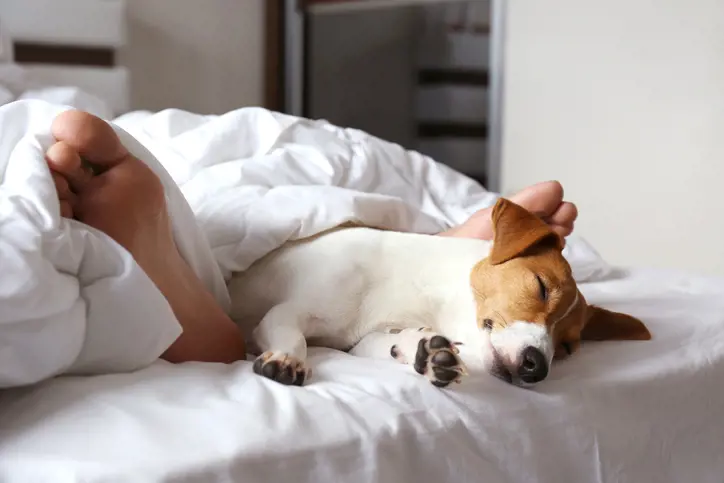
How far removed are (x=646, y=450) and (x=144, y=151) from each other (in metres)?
0.74

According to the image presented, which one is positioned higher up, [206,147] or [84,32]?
[84,32]

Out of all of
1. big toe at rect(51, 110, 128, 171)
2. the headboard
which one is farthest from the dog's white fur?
the headboard

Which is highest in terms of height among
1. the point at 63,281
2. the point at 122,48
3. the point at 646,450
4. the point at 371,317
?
the point at 122,48

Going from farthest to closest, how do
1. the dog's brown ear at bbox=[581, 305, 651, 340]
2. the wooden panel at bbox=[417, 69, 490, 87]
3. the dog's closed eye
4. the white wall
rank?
the wooden panel at bbox=[417, 69, 490, 87] < the white wall < the dog's brown ear at bbox=[581, 305, 651, 340] < the dog's closed eye

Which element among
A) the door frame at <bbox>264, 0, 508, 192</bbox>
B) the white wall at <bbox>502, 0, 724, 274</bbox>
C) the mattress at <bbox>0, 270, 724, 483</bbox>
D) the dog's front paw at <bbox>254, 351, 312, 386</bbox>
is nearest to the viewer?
the mattress at <bbox>0, 270, 724, 483</bbox>

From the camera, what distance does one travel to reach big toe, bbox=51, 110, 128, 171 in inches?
35.5

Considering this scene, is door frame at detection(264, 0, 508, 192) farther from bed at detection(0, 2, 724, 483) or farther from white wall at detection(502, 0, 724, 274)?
bed at detection(0, 2, 724, 483)

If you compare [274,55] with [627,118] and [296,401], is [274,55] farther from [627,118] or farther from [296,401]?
[296,401]

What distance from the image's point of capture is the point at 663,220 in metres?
2.36

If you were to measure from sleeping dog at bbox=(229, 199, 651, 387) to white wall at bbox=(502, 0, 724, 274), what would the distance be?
4.15 feet

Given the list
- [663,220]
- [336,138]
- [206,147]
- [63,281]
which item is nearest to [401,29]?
[663,220]

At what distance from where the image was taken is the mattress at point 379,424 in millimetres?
712

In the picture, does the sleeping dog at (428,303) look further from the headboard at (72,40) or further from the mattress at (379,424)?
the headboard at (72,40)

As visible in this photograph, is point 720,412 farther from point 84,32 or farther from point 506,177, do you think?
point 84,32
